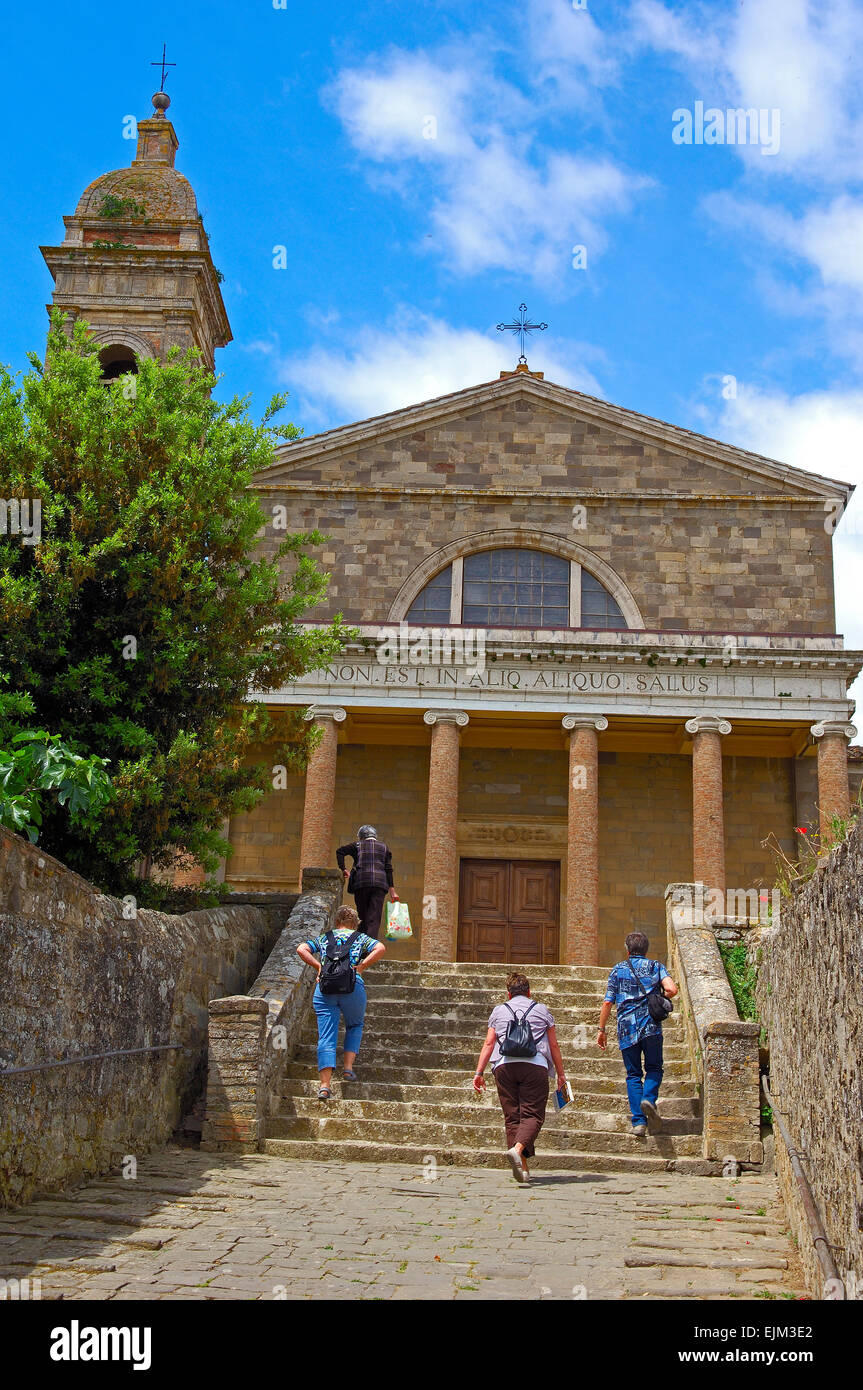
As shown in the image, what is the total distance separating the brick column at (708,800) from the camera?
1941 centimetres

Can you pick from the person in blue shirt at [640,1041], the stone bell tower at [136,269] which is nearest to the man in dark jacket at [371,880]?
the person in blue shirt at [640,1041]

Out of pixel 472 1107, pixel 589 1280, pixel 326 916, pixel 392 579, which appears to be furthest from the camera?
pixel 392 579

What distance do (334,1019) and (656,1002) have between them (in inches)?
96.1

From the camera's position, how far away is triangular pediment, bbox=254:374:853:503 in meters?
22.8

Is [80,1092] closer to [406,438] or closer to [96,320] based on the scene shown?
[406,438]

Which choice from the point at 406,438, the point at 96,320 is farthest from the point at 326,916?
the point at 96,320

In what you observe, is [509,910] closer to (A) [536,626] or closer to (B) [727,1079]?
(A) [536,626]

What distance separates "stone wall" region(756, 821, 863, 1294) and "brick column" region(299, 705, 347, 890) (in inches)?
494

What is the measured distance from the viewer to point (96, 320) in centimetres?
2503

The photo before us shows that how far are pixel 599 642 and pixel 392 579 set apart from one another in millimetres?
3937

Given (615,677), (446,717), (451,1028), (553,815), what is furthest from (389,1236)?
(553,815)

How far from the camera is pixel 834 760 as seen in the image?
1977cm

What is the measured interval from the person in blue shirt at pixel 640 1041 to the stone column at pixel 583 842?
8874mm

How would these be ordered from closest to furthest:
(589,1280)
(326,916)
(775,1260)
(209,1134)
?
(589,1280), (775,1260), (209,1134), (326,916)
